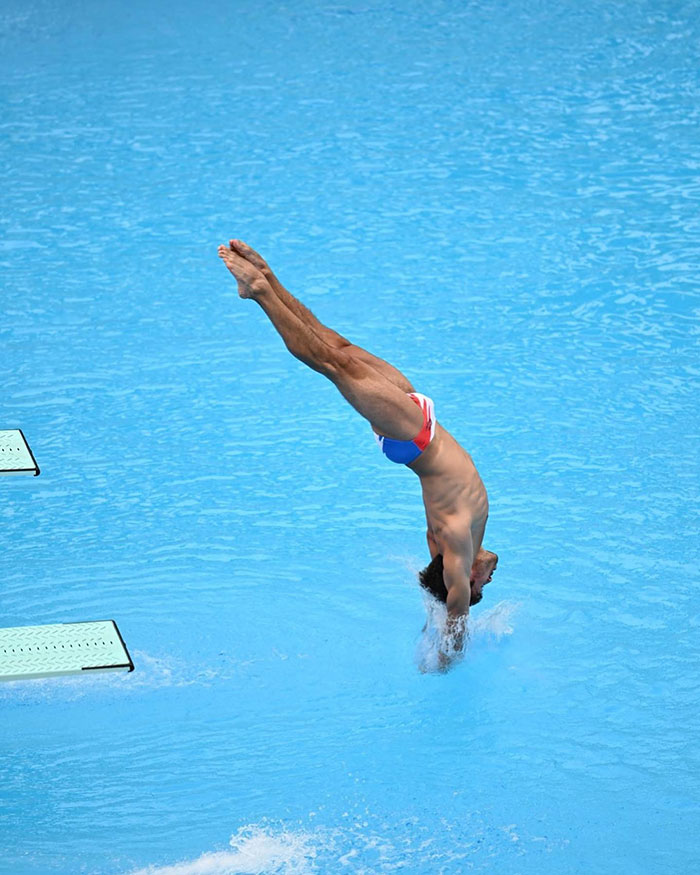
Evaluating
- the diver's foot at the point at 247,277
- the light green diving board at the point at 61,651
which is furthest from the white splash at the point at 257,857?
the diver's foot at the point at 247,277

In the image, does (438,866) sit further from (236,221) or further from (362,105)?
(362,105)

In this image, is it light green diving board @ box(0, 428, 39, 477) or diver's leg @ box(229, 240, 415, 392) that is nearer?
light green diving board @ box(0, 428, 39, 477)

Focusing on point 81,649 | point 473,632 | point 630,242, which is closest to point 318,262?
point 630,242

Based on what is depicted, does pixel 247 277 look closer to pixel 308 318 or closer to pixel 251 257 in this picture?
pixel 251 257

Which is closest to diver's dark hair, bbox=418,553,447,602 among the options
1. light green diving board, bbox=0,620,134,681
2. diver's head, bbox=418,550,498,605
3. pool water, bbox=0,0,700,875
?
diver's head, bbox=418,550,498,605

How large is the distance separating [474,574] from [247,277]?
1541mm

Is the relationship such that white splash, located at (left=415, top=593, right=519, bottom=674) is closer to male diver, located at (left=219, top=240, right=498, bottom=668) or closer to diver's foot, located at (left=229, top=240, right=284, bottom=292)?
male diver, located at (left=219, top=240, right=498, bottom=668)

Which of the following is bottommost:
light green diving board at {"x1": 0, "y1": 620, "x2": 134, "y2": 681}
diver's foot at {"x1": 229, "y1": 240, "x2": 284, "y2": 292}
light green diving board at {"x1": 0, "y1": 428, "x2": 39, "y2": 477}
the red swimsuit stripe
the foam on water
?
the foam on water

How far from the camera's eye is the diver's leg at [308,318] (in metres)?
4.71

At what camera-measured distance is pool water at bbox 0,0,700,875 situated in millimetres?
4844

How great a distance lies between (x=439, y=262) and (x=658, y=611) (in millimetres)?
3613

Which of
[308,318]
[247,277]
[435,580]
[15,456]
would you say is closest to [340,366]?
[308,318]

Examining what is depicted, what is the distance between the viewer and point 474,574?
16.9 feet

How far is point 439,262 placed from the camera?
864 centimetres
